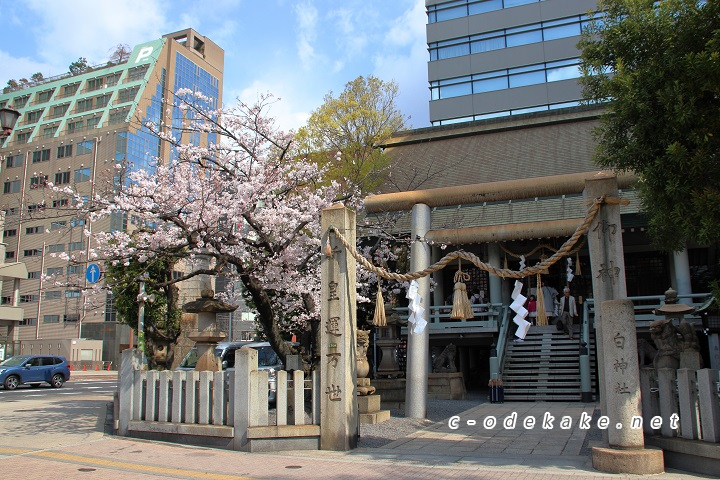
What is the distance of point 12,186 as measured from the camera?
56750 mm

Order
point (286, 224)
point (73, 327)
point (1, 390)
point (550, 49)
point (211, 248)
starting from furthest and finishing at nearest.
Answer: point (73, 327) < point (550, 49) < point (1, 390) < point (286, 224) < point (211, 248)

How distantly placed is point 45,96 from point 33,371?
50703 mm

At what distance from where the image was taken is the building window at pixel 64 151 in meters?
55.2

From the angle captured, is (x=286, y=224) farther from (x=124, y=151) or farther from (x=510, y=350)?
(x=124, y=151)

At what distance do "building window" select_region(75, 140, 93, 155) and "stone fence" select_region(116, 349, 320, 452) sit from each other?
166 feet

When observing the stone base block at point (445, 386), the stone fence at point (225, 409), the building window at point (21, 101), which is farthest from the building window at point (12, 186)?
the stone fence at point (225, 409)

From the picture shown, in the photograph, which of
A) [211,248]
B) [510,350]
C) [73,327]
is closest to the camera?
[211,248]

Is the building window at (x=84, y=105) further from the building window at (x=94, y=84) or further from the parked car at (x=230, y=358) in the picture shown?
the parked car at (x=230, y=358)

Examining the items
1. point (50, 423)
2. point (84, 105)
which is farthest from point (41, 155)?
point (50, 423)

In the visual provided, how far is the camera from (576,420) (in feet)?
40.1

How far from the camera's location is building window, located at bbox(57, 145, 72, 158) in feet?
181

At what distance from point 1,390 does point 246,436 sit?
20.7 meters

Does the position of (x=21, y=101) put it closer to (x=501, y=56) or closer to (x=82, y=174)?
(x=82, y=174)

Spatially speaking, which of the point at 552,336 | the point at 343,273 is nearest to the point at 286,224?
the point at 343,273
